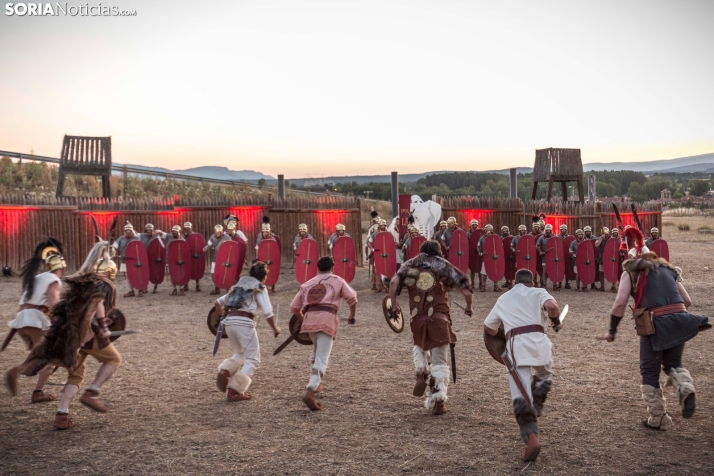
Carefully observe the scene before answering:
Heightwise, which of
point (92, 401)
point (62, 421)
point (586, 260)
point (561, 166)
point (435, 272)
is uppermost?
point (561, 166)

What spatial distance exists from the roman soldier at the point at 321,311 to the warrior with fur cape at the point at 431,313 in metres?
0.58

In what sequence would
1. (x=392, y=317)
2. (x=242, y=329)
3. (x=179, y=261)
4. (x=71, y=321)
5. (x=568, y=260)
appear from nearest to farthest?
(x=71, y=321), (x=242, y=329), (x=392, y=317), (x=179, y=261), (x=568, y=260)

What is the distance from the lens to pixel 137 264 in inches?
555

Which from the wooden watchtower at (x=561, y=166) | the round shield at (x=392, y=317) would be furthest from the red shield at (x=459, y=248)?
the wooden watchtower at (x=561, y=166)

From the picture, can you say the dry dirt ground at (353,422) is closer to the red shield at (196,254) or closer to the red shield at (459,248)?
the red shield at (459,248)

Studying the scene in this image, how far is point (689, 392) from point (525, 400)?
1.38 metres

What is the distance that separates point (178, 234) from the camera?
14.5 m

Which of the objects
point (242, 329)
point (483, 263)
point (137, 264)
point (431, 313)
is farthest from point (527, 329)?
point (137, 264)

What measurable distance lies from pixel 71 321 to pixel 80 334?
13 centimetres

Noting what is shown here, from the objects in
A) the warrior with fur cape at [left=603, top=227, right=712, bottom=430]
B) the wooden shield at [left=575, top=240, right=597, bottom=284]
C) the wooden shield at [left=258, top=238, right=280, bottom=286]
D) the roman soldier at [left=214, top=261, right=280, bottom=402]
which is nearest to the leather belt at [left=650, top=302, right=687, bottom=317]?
the warrior with fur cape at [left=603, top=227, right=712, bottom=430]

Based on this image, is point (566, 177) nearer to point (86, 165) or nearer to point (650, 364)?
point (86, 165)

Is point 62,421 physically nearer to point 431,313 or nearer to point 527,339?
point 431,313

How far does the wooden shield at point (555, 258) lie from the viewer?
14.0 m

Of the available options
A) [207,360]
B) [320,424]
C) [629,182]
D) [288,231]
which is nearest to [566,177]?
[288,231]
